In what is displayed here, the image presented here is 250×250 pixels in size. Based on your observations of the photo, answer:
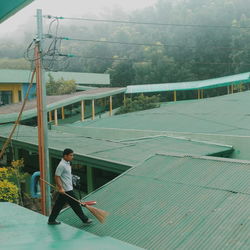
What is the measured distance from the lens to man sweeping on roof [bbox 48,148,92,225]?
5.25m

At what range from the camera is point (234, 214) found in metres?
4.55

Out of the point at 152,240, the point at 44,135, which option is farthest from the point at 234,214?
the point at 44,135

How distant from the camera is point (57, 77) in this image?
116 ft

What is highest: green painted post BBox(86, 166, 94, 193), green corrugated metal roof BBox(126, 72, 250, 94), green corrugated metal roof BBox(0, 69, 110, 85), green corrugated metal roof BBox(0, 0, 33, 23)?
green corrugated metal roof BBox(0, 0, 33, 23)

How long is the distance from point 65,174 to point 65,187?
0.19m

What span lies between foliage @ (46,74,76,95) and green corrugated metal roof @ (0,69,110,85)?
3.09ft

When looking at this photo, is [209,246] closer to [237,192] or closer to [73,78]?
[237,192]

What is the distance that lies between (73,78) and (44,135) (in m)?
28.7

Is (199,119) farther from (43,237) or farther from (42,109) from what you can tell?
(43,237)

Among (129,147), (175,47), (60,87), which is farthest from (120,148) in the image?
(175,47)

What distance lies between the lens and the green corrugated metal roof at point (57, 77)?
30.2m

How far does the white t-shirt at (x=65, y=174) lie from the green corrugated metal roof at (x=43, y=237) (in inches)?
21.7

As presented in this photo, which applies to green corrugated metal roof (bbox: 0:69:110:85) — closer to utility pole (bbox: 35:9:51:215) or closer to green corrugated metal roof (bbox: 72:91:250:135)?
green corrugated metal roof (bbox: 72:91:250:135)

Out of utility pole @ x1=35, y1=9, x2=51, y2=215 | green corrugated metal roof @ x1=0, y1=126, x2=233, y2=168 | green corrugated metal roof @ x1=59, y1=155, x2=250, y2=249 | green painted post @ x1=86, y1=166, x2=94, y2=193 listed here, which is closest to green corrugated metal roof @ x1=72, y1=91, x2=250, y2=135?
green corrugated metal roof @ x1=0, y1=126, x2=233, y2=168
